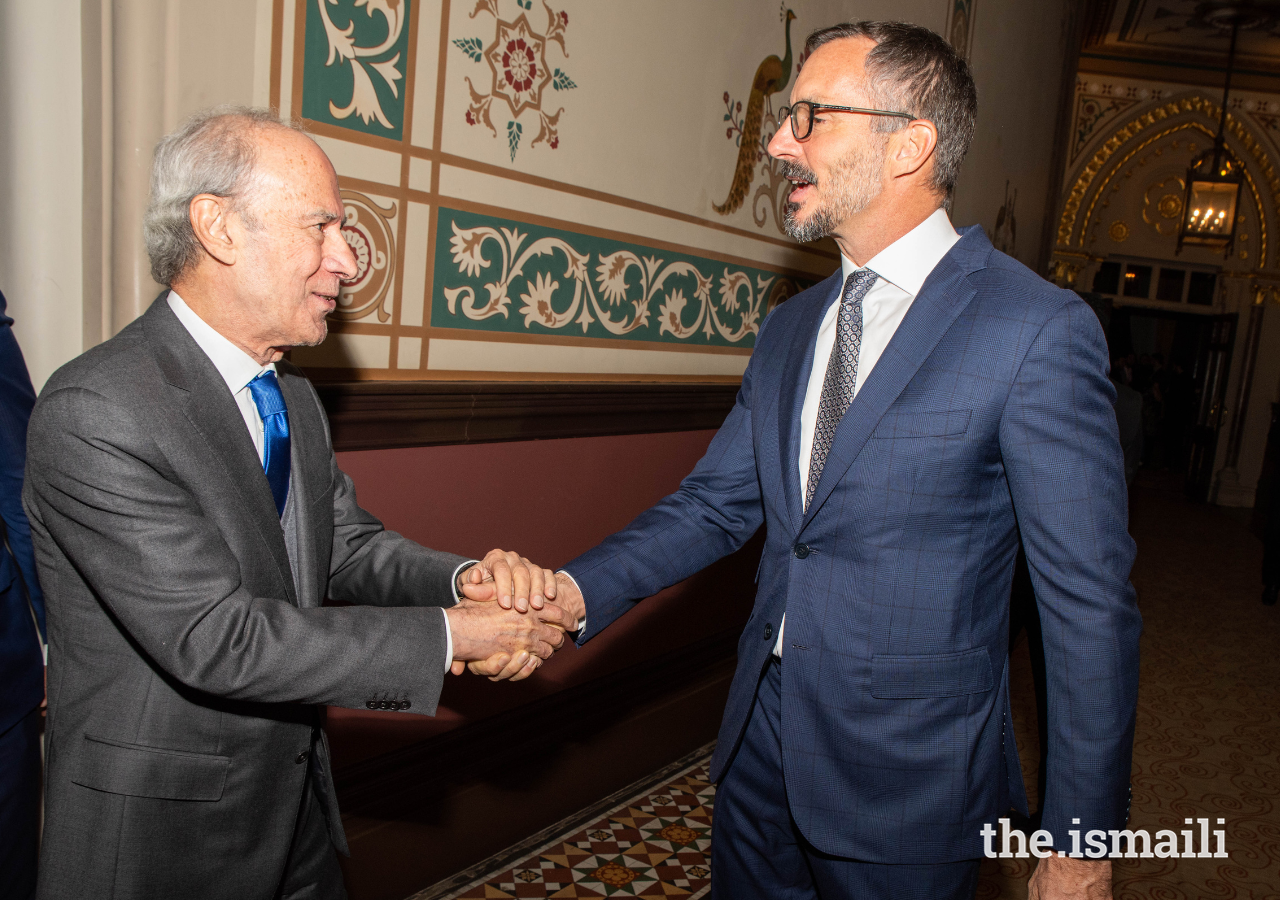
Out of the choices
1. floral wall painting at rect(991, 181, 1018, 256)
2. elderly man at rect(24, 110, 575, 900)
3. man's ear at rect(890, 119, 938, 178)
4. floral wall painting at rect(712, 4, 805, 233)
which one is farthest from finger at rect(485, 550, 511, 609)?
floral wall painting at rect(991, 181, 1018, 256)

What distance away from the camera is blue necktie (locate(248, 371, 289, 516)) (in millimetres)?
1493

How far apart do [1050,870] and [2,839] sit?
70.0 inches

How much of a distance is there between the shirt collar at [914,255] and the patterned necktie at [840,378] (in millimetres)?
33

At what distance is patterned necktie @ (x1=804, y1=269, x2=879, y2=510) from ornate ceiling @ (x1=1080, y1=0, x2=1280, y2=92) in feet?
34.5

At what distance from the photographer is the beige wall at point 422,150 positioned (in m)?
1.67

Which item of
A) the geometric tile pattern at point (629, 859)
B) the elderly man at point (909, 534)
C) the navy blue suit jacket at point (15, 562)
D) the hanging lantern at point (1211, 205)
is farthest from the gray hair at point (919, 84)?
the hanging lantern at point (1211, 205)

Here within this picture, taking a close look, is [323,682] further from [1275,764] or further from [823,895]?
[1275,764]

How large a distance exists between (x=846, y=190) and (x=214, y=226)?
41.6 inches

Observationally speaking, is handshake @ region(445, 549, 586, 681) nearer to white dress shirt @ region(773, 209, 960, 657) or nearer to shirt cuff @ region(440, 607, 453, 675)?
shirt cuff @ region(440, 607, 453, 675)

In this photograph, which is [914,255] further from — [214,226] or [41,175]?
[41,175]

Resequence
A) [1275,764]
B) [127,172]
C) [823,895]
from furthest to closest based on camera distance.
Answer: [1275,764] < [127,172] < [823,895]

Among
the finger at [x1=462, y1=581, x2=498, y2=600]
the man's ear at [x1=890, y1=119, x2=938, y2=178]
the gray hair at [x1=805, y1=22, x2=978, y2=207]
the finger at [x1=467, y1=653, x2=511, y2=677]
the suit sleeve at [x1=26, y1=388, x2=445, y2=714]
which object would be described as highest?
the gray hair at [x1=805, y1=22, x2=978, y2=207]

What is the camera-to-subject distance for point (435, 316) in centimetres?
234

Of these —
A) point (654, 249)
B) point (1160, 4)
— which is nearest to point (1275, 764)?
point (654, 249)
